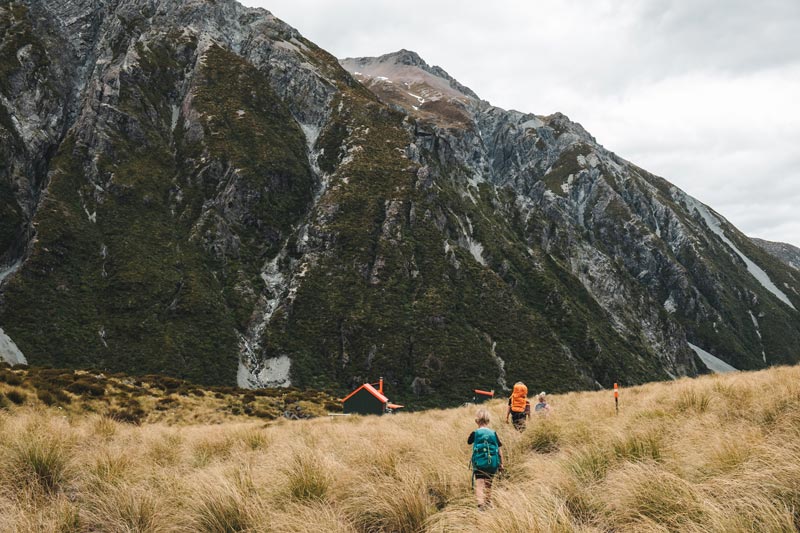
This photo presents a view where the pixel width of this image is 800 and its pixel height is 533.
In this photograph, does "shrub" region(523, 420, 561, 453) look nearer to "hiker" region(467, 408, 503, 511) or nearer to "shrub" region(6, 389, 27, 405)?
"hiker" region(467, 408, 503, 511)

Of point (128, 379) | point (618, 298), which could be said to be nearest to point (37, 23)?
point (128, 379)

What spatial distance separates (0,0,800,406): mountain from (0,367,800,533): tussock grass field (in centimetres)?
9392

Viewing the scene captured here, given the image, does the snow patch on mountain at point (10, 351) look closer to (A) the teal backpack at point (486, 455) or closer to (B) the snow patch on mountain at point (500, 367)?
(A) the teal backpack at point (486, 455)

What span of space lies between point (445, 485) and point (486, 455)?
741 mm

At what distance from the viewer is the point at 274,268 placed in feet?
406

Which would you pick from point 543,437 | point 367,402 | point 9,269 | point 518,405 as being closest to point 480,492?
point 543,437

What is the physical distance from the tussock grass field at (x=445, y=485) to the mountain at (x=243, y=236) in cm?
9392

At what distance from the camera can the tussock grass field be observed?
3.86m

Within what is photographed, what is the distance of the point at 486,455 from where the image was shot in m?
6.15

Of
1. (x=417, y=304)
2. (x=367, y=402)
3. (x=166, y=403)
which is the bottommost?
(x=367, y=402)

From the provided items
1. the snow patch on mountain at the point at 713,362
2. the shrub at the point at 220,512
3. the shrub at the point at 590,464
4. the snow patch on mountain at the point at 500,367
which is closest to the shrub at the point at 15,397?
Answer: the shrub at the point at 220,512

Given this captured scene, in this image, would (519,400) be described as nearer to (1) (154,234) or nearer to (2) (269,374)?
(2) (269,374)

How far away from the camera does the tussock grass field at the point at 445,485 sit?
12.7 feet

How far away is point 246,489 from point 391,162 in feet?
481
